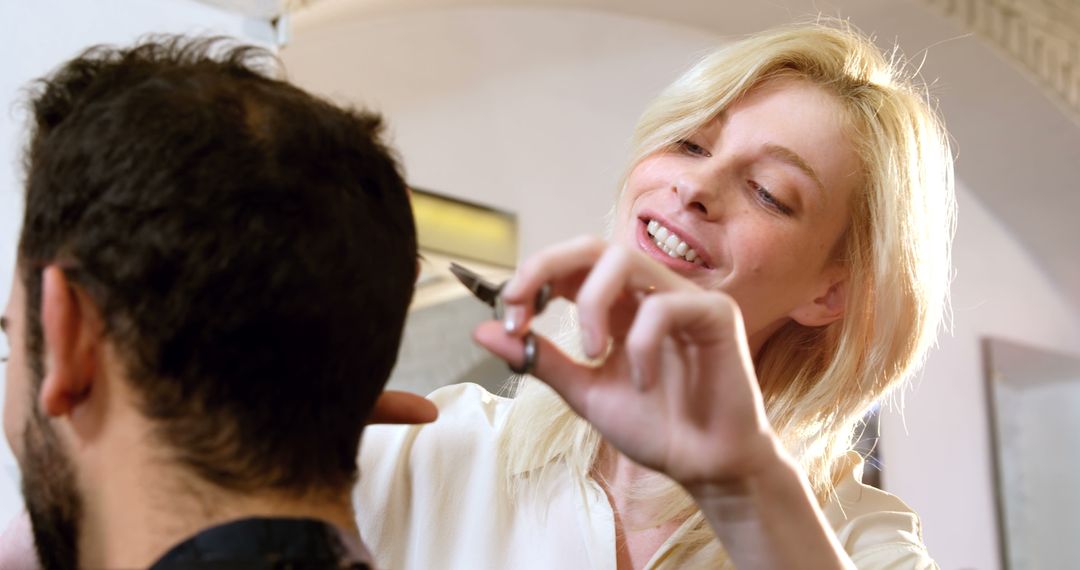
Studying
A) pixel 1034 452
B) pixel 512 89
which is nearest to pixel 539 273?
pixel 512 89

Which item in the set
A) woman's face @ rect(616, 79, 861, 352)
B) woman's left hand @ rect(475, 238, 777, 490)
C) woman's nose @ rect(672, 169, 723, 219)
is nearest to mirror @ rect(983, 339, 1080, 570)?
woman's face @ rect(616, 79, 861, 352)

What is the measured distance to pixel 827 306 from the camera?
1.32m

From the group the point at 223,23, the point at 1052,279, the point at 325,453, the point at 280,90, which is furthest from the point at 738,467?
the point at 1052,279

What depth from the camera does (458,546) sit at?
1.18 m

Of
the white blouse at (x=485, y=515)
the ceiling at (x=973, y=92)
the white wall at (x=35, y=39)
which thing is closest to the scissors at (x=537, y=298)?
the white blouse at (x=485, y=515)

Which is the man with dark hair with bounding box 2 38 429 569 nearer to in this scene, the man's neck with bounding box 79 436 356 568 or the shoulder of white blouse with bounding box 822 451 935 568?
the man's neck with bounding box 79 436 356 568

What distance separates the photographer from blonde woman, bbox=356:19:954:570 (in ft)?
3.87

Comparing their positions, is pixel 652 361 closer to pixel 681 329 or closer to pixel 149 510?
pixel 681 329

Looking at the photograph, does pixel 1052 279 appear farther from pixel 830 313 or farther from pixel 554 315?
pixel 830 313

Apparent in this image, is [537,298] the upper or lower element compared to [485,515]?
upper

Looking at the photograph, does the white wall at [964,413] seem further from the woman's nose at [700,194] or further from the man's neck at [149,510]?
the man's neck at [149,510]

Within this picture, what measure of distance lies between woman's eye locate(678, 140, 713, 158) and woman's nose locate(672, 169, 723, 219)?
81 millimetres

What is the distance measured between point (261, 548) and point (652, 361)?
10.8 inches

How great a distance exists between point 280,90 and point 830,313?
780mm
